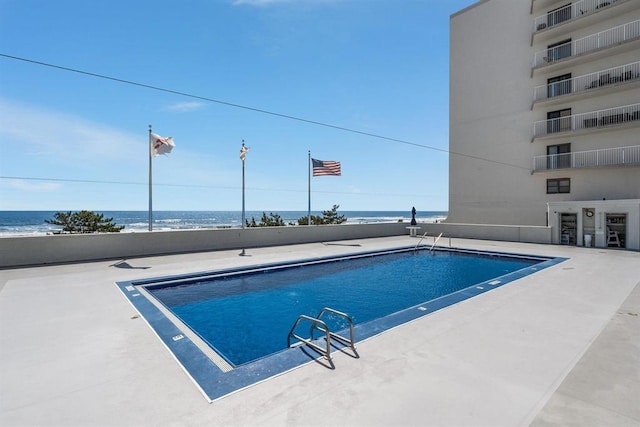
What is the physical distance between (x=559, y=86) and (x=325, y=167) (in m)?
14.2

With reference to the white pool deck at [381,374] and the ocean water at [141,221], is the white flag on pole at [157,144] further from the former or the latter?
the ocean water at [141,221]

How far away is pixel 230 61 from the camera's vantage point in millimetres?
12922

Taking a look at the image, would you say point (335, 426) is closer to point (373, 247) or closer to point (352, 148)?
point (373, 247)

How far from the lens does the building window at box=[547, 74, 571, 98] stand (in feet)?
57.9

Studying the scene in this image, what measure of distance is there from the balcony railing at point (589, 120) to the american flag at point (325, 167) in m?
11.8

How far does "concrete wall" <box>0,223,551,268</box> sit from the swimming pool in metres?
4.12

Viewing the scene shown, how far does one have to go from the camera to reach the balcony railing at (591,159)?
50.5 feet

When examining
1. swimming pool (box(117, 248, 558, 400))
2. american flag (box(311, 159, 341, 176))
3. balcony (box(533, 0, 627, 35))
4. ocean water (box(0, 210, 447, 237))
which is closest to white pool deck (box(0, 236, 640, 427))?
swimming pool (box(117, 248, 558, 400))

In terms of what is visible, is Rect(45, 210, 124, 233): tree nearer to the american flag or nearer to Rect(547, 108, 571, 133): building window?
the american flag

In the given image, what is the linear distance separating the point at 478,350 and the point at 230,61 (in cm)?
1329

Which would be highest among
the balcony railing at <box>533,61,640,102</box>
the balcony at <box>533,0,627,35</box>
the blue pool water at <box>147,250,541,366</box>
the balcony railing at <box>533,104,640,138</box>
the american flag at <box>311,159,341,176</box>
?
the balcony at <box>533,0,627,35</box>

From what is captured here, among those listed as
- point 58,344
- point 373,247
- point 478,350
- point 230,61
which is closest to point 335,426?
point 478,350

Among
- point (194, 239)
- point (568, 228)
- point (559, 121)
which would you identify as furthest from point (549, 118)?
point (194, 239)

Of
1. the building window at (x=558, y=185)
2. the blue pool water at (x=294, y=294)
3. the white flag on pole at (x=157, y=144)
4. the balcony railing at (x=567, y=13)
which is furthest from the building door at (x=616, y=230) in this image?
the white flag on pole at (x=157, y=144)
